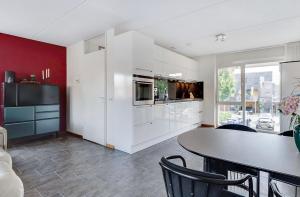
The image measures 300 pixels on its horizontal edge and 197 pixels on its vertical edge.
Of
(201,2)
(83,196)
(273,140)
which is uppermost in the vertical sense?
(201,2)

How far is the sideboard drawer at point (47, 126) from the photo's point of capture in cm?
408

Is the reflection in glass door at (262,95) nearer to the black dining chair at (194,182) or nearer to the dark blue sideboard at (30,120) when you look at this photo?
the black dining chair at (194,182)

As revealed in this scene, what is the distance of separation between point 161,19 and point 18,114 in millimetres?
3608

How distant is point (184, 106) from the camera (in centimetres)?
502

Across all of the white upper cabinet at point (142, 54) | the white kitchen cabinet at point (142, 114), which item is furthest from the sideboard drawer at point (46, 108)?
the white upper cabinet at point (142, 54)

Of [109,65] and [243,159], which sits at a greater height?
[109,65]

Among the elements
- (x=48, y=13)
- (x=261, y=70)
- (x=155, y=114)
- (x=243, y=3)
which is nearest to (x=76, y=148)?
(x=155, y=114)

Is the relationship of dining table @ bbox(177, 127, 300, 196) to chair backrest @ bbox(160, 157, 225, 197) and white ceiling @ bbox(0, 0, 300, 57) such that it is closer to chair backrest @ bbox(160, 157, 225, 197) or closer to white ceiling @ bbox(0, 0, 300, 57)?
chair backrest @ bbox(160, 157, 225, 197)

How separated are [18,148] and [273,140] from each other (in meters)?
4.39

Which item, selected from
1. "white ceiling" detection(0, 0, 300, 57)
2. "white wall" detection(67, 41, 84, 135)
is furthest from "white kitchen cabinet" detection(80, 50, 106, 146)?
"white ceiling" detection(0, 0, 300, 57)

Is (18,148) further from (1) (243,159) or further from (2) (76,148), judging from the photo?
(1) (243,159)

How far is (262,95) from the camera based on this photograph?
520cm

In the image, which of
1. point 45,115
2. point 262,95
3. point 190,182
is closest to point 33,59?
point 45,115

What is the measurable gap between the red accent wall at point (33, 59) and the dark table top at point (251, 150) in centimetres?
436
